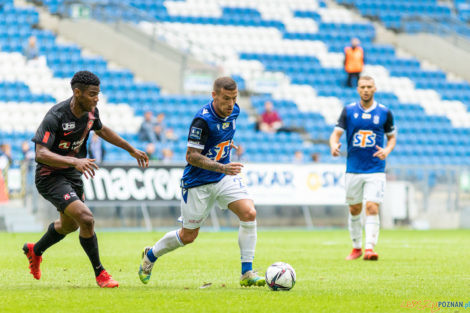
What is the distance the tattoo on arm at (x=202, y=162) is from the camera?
7.35 metres

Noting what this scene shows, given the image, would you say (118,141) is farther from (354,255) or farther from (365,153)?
(365,153)

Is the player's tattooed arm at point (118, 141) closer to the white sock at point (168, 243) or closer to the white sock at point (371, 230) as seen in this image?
the white sock at point (168, 243)

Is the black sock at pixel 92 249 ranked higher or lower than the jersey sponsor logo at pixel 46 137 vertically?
lower

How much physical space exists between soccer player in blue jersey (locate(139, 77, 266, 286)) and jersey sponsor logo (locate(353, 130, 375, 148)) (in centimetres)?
399

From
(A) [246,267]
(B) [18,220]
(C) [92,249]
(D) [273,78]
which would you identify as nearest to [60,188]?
(C) [92,249]

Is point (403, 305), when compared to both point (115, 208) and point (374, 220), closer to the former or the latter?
point (374, 220)

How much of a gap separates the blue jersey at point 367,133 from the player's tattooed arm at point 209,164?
446 cm

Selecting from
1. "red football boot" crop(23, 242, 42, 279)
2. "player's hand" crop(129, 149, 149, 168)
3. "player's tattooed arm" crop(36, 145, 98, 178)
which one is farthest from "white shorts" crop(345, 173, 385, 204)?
"player's tattooed arm" crop(36, 145, 98, 178)

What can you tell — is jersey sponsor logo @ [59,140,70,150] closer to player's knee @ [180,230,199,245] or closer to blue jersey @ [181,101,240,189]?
blue jersey @ [181,101,240,189]

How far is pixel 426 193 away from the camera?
20.8 m

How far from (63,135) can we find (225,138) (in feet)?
5.02

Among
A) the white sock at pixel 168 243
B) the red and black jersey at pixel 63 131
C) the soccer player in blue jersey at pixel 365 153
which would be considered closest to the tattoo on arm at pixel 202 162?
the white sock at pixel 168 243

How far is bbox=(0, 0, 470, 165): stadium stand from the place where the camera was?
23.3 m

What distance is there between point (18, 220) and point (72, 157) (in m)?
11.5
